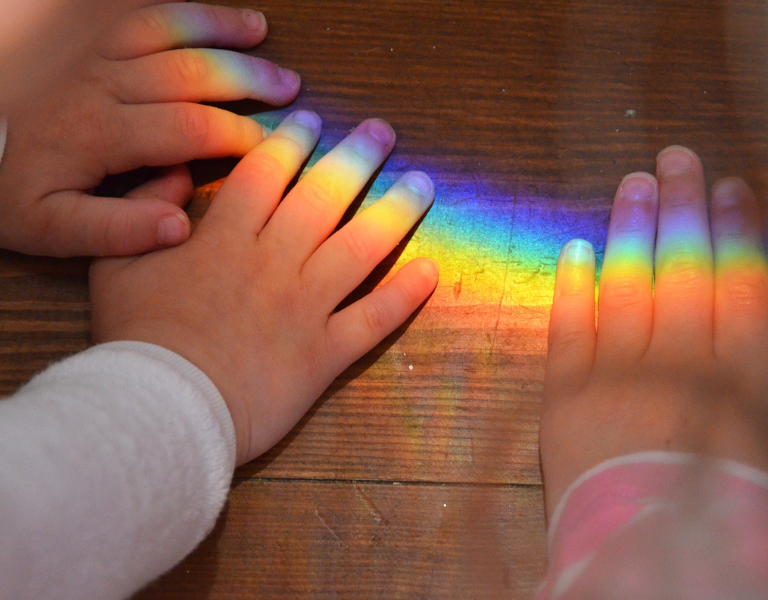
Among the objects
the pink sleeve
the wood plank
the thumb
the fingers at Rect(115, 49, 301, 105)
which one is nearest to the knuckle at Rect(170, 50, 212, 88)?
the fingers at Rect(115, 49, 301, 105)

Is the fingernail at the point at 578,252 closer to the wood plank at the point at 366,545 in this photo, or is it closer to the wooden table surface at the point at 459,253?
the wooden table surface at the point at 459,253

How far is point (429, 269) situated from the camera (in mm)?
541

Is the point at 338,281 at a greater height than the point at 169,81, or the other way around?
the point at 169,81

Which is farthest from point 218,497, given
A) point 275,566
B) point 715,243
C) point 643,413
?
point 715,243

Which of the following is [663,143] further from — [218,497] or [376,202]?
[218,497]

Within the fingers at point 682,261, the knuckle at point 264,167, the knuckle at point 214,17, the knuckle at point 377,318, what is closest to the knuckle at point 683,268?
the fingers at point 682,261

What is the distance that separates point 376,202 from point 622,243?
0.71ft

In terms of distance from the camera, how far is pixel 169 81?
0.54m

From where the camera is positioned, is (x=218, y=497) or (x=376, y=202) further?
(x=376, y=202)

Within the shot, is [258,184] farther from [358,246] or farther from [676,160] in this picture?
[676,160]

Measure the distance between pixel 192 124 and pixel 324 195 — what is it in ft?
0.41

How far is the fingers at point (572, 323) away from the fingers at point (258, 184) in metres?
0.25

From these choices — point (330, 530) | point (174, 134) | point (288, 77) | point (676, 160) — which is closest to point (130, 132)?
point (174, 134)

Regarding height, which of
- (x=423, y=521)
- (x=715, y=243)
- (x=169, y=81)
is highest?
(x=169, y=81)
